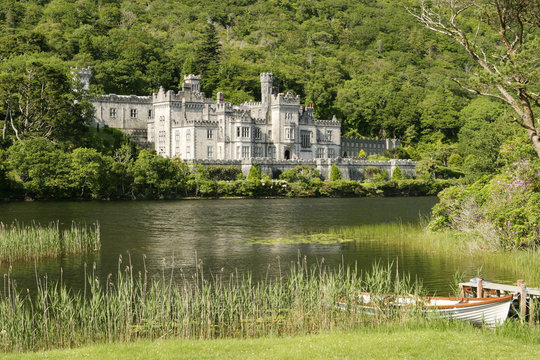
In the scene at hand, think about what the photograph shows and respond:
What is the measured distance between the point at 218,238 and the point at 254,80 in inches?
3036

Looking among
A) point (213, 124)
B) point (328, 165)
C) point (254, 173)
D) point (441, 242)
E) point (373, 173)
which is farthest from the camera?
point (373, 173)

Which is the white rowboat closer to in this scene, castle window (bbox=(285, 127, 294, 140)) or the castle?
the castle

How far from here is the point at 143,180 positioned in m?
69.1

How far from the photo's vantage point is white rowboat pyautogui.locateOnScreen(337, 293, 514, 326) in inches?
653

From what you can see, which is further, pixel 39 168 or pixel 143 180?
pixel 143 180

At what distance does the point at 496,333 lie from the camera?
15648 mm

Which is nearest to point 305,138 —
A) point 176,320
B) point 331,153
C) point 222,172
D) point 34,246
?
point 331,153

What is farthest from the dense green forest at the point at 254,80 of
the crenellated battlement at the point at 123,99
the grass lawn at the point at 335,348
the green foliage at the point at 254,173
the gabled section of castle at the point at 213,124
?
the grass lawn at the point at 335,348

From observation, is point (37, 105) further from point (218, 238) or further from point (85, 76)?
point (218, 238)

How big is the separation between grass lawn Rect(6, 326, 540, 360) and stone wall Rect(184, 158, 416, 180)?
6212 cm

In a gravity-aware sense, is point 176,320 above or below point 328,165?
below

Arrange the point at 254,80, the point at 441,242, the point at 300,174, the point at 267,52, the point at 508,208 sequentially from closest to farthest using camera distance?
the point at 508,208 → the point at 441,242 → the point at 300,174 → the point at 254,80 → the point at 267,52

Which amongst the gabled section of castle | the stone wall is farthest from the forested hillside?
the stone wall

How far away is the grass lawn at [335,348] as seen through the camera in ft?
44.6
